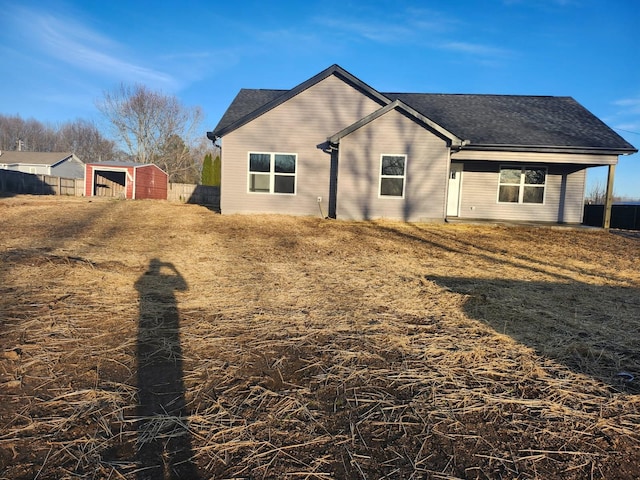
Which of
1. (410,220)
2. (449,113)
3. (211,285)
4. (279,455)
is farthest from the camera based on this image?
(449,113)

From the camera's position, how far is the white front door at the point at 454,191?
50.5 feet

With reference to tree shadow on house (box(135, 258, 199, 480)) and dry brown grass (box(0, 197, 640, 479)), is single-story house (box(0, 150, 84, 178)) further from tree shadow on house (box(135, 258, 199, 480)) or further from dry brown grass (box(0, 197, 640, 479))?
tree shadow on house (box(135, 258, 199, 480))

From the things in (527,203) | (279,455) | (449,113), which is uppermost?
(449,113)

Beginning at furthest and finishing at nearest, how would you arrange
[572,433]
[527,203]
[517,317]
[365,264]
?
[527,203] < [365,264] < [517,317] < [572,433]

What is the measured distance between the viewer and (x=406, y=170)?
1336 cm

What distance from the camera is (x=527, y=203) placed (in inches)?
597

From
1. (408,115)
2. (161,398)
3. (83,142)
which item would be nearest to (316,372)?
(161,398)

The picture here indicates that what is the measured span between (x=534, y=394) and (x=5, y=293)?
5199 mm

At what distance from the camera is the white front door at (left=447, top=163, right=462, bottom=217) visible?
15.4 m

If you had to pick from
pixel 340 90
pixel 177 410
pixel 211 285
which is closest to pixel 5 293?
pixel 211 285

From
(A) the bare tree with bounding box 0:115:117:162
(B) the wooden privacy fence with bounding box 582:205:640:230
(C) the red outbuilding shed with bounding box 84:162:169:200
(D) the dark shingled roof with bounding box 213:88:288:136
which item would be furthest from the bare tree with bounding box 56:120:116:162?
(B) the wooden privacy fence with bounding box 582:205:640:230

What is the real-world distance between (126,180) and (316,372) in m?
26.9

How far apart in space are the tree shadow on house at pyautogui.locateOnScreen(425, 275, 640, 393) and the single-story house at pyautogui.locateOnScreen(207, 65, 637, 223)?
25.0ft

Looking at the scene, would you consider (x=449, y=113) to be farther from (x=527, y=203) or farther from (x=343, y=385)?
(x=343, y=385)
